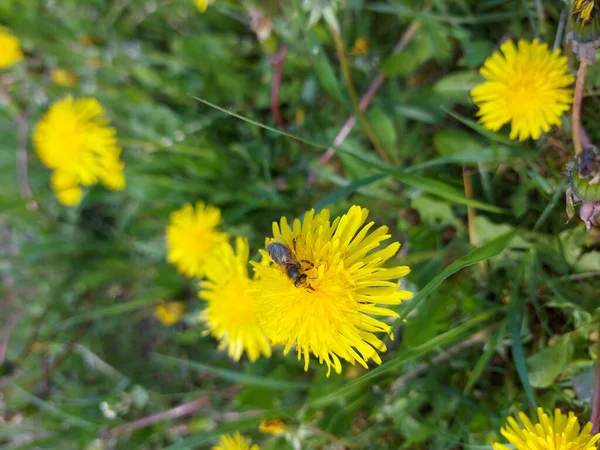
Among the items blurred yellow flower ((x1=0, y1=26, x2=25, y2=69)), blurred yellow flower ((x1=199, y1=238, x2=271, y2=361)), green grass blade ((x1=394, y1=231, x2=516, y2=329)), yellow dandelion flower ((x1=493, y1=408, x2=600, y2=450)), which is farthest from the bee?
blurred yellow flower ((x1=0, y1=26, x2=25, y2=69))

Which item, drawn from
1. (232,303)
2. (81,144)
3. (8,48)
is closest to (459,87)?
(232,303)

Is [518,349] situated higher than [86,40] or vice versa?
[86,40]

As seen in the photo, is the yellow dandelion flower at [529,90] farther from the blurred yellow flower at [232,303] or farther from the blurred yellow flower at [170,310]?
the blurred yellow flower at [170,310]

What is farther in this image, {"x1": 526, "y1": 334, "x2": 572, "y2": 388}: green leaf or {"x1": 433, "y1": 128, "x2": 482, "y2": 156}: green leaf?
{"x1": 433, "y1": 128, "x2": 482, "y2": 156}: green leaf

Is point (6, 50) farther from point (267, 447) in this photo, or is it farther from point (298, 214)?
point (267, 447)

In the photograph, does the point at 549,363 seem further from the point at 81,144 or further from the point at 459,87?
the point at 81,144

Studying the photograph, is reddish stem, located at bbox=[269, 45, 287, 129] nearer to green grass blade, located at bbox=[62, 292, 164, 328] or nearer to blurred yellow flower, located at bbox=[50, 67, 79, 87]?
green grass blade, located at bbox=[62, 292, 164, 328]
